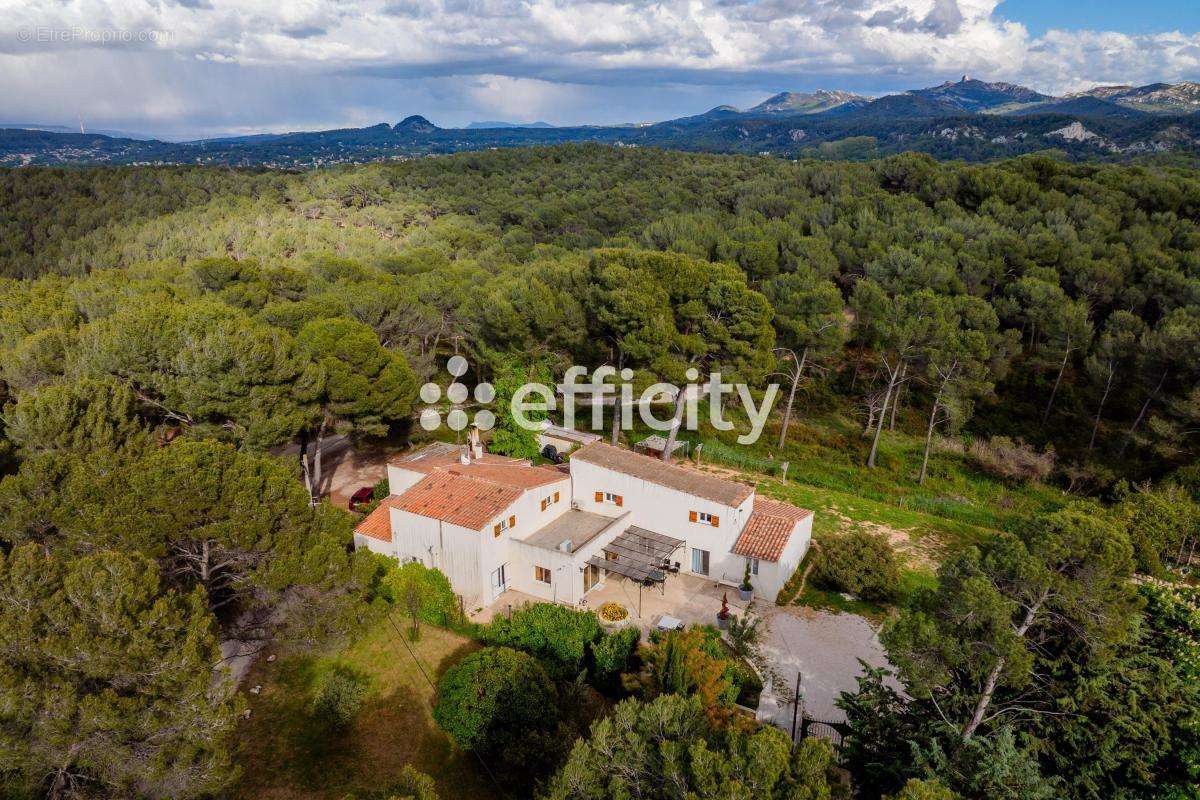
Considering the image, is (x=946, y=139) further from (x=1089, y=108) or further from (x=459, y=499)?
(x=459, y=499)

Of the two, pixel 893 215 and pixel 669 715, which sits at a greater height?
pixel 893 215

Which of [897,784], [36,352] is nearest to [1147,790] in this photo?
[897,784]

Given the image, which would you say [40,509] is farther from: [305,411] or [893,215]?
[893,215]

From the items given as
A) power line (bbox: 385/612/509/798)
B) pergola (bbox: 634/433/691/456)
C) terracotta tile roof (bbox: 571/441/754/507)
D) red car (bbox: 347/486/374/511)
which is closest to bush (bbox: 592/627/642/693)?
power line (bbox: 385/612/509/798)

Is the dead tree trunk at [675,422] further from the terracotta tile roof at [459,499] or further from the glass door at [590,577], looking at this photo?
the terracotta tile roof at [459,499]

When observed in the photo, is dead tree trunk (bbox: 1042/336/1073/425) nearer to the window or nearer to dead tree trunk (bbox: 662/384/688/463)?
dead tree trunk (bbox: 662/384/688/463)

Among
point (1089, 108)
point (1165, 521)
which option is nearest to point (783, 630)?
point (1165, 521)

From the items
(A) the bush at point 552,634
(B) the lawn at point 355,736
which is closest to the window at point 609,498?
(A) the bush at point 552,634
